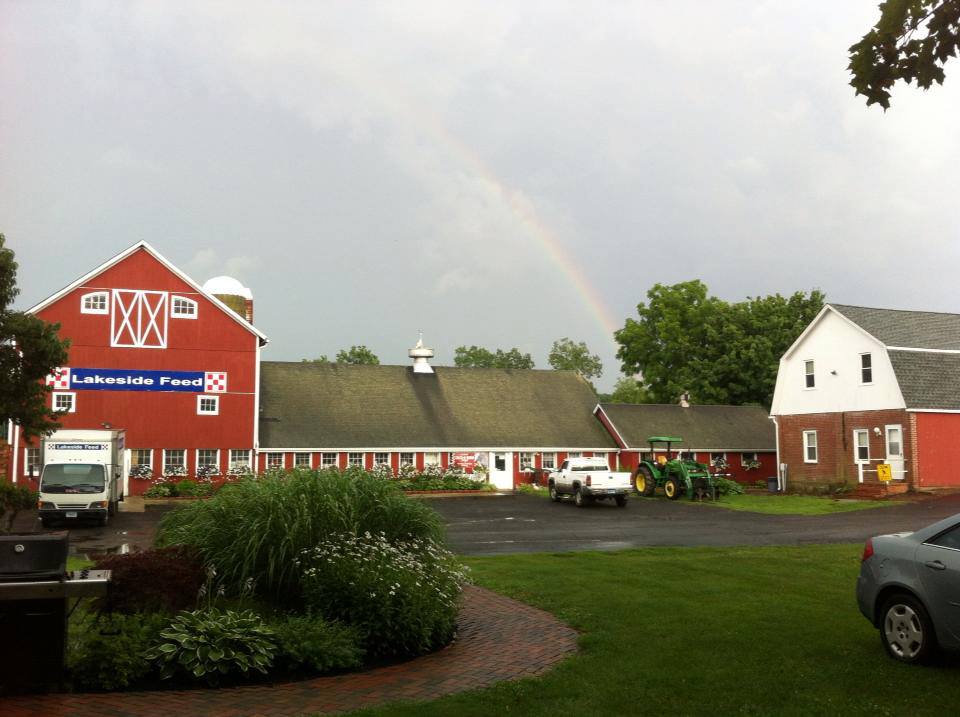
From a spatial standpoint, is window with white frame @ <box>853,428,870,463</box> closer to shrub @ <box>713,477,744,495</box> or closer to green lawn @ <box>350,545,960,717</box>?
shrub @ <box>713,477,744,495</box>

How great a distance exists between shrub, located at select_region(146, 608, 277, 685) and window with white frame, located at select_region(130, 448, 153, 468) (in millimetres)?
32459

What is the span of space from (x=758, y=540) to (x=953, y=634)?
12610mm

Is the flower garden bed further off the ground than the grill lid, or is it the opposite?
the grill lid

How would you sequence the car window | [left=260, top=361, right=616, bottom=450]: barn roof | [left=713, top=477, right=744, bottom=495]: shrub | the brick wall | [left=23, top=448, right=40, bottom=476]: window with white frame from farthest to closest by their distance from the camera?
[left=260, top=361, right=616, bottom=450]: barn roof → [left=713, top=477, right=744, bottom=495]: shrub → [left=23, top=448, right=40, bottom=476]: window with white frame → the brick wall → the car window

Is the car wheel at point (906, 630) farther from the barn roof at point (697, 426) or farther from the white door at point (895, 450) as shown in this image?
the barn roof at point (697, 426)

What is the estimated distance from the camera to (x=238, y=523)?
9.95m

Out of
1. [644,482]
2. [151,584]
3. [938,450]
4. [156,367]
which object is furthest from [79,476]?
[938,450]

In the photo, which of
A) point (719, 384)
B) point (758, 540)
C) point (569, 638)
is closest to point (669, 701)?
point (569, 638)

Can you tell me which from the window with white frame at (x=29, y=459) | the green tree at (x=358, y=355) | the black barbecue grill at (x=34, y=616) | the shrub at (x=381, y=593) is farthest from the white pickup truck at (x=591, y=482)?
the green tree at (x=358, y=355)

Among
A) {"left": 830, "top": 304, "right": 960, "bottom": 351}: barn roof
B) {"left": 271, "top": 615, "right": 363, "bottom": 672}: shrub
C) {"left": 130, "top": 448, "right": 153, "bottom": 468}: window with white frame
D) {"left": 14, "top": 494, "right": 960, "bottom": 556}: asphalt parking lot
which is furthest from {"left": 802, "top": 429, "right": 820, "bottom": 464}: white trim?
{"left": 271, "top": 615, "right": 363, "bottom": 672}: shrub

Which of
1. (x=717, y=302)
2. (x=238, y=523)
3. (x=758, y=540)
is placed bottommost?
(x=758, y=540)

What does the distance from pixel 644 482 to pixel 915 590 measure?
29925 millimetres

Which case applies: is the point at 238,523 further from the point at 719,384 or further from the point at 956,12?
the point at 719,384

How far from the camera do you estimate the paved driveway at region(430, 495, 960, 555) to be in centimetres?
1955
